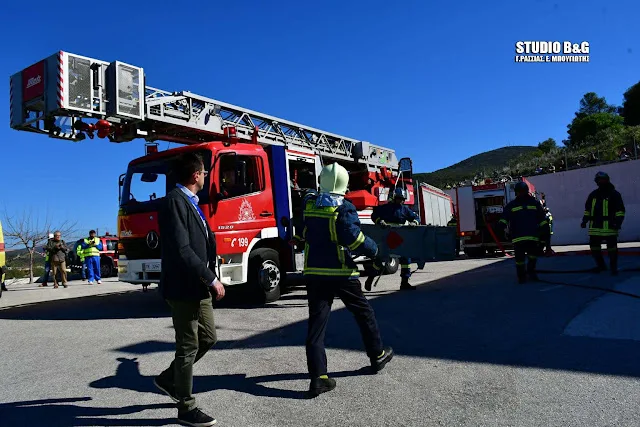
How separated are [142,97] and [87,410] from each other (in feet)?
17.9

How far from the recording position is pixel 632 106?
53.8 m

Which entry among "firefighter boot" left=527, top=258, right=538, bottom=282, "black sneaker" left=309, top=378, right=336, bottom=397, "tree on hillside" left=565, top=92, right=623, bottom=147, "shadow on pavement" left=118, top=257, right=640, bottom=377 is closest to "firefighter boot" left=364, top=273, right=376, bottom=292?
"shadow on pavement" left=118, top=257, right=640, bottom=377

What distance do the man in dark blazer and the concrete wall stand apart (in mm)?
21546

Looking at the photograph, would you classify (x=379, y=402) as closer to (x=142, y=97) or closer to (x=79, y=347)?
(x=79, y=347)

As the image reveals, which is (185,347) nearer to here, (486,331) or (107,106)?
(486,331)

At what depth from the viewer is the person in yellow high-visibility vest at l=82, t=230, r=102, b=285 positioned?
14.5m

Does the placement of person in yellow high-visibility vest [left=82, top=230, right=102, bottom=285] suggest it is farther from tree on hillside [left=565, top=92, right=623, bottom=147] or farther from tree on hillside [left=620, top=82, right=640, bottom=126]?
tree on hillside [left=620, top=82, right=640, bottom=126]

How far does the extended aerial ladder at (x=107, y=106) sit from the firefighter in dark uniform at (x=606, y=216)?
6153mm

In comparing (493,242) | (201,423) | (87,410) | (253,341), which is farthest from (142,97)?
(493,242)

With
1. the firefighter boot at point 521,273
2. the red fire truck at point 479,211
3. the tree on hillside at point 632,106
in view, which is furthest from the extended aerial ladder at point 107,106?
the tree on hillside at point 632,106

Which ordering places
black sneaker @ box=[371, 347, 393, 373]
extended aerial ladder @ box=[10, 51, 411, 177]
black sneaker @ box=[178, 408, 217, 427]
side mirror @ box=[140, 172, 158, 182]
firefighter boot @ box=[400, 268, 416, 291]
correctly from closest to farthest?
black sneaker @ box=[178, 408, 217, 427], black sneaker @ box=[371, 347, 393, 373], extended aerial ladder @ box=[10, 51, 411, 177], side mirror @ box=[140, 172, 158, 182], firefighter boot @ box=[400, 268, 416, 291]

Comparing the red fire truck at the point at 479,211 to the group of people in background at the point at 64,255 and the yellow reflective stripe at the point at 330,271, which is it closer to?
the group of people in background at the point at 64,255

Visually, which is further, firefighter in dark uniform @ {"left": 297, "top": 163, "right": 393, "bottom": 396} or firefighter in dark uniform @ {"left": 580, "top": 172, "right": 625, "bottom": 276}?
firefighter in dark uniform @ {"left": 580, "top": 172, "right": 625, "bottom": 276}

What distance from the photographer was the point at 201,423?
3.08 m
